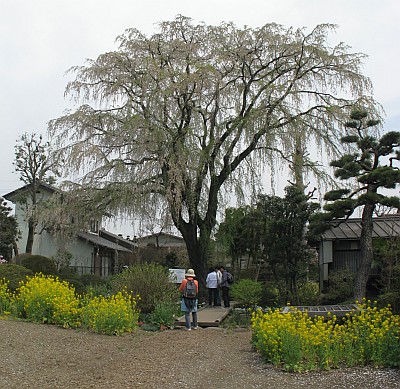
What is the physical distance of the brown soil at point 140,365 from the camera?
7711 millimetres

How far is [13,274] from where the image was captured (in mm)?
16141

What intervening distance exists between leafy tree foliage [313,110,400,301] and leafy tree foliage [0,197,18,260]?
20.5 metres

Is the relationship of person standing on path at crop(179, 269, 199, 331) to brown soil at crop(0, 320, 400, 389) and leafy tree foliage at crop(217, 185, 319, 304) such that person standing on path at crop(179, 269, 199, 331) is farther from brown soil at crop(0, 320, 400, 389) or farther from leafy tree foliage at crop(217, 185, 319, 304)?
leafy tree foliage at crop(217, 185, 319, 304)

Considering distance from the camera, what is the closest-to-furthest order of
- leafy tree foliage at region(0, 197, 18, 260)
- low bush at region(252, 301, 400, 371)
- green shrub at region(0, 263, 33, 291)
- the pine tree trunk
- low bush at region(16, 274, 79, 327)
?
1. low bush at region(252, 301, 400, 371)
2. low bush at region(16, 274, 79, 327)
3. the pine tree trunk
4. green shrub at region(0, 263, 33, 291)
5. leafy tree foliage at region(0, 197, 18, 260)

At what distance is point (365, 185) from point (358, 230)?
4.27 m

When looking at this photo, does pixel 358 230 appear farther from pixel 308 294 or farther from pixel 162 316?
pixel 162 316

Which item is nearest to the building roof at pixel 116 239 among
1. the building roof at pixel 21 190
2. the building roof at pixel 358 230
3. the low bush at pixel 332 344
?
the building roof at pixel 21 190

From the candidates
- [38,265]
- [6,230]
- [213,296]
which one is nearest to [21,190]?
[6,230]

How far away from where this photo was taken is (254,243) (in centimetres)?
2086

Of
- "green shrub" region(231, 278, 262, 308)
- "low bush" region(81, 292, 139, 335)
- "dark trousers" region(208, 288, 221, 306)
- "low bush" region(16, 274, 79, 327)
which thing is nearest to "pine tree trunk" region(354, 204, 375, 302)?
"green shrub" region(231, 278, 262, 308)

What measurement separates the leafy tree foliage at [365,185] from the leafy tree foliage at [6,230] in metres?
20.5

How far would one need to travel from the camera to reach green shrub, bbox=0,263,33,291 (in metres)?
15.7

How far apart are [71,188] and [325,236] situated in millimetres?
8765

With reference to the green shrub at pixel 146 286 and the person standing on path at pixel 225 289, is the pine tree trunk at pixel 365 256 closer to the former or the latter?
the person standing on path at pixel 225 289
